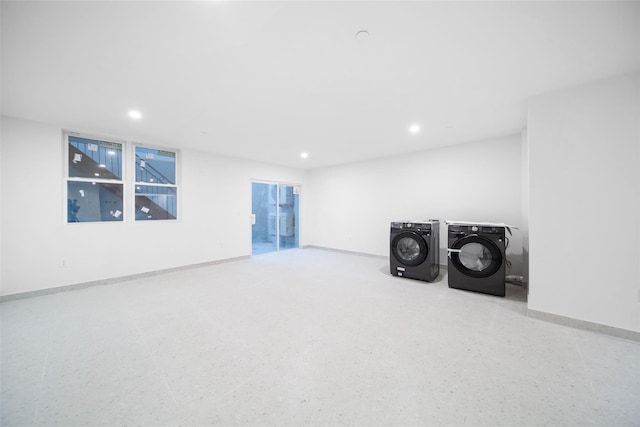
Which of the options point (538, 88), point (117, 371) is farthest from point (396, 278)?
point (117, 371)

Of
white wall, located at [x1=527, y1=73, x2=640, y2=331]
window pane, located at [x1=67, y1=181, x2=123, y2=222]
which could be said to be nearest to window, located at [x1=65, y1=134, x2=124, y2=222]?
window pane, located at [x1=67, y1=181, x2=123, y2=222]

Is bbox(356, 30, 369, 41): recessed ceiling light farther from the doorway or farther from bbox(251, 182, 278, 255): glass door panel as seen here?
bbox(251, 182, 278, 255): glass door panel

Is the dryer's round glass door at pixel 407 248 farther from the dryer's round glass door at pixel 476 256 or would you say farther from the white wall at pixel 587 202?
the white wall at pixel 587 202

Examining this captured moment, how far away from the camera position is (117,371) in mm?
1609

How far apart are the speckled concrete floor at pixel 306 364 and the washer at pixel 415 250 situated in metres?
0.72

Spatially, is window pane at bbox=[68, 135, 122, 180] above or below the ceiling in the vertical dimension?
below

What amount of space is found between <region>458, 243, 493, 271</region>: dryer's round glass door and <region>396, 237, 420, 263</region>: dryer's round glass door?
65cm

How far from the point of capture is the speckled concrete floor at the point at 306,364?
128cm

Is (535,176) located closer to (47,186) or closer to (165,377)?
(165,377)

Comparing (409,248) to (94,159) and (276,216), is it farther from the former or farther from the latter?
(94,159)

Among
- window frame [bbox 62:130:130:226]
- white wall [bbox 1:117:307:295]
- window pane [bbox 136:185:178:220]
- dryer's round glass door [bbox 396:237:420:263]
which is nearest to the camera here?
white wall [bbox 1:117:307:295]

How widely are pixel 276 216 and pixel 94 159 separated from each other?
3732 millimetres

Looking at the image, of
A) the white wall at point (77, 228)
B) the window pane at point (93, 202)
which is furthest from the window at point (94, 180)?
the white wall at point (77, 228)

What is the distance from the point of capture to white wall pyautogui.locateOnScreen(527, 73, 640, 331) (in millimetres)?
1993
